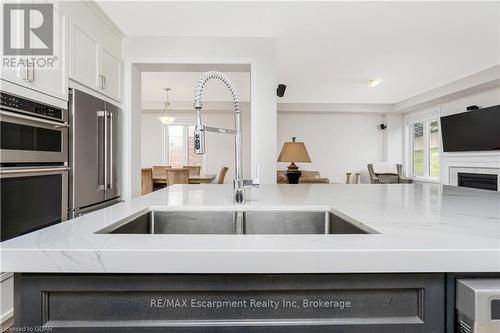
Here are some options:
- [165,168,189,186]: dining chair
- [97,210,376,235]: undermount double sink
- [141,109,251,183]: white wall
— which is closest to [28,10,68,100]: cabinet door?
[97,210,376,235]: undermount double sink

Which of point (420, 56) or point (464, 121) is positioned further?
point (464, 121)

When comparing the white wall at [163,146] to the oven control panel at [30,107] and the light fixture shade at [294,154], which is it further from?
the oven control panel at [30,107]

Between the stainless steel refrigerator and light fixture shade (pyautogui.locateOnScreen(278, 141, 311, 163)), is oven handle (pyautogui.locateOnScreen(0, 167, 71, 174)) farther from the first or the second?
light fixture shade (pyautogui.locateOnScreen(278, 141, 311, 163))

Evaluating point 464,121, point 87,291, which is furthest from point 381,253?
point 464,121

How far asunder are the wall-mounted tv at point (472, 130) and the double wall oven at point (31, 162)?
6.03m

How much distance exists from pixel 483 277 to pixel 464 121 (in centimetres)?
605

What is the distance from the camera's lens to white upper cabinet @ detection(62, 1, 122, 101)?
2350 mm

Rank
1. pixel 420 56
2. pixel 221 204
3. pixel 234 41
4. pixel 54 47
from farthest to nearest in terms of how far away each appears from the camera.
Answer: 1. pixel 420 56
2. pixel 234 41
3. pixel 54 47
4. pixel 221 204

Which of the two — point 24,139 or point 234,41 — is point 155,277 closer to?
point 24,139

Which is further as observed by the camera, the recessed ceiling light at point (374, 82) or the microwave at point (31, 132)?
the recessed ceiling light at point (374, 82)

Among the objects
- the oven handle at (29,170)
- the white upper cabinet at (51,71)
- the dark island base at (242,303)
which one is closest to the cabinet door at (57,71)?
the white upper cabinet at (51,71)

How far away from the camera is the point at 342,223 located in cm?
93

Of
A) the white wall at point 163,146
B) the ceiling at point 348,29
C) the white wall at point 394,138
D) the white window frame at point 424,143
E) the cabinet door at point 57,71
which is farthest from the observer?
the white wall at point 394,138
